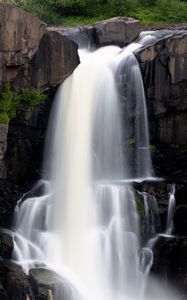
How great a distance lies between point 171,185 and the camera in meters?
18.8

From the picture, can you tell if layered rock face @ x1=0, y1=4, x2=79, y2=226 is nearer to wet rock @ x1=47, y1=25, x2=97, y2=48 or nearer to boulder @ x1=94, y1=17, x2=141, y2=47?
boulder @ x1=94, y1=17, x2=141, y2=47

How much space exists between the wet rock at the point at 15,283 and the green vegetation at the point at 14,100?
16.6ft

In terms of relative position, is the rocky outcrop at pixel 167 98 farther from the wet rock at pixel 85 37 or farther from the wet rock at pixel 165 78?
the wet rock at pixel 85 37

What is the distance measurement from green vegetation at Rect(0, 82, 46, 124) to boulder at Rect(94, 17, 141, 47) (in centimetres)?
510

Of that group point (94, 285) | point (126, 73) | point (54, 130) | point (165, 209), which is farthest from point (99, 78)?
point (94, 285)

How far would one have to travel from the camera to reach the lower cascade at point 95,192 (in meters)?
16.9

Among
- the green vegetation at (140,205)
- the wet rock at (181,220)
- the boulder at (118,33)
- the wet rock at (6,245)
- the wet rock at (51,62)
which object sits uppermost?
the boulder at (118,33)

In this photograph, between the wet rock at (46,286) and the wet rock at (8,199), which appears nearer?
the wet rock at (46,286)

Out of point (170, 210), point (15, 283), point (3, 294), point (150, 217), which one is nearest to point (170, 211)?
point (170, 210)

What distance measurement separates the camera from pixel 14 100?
62.1ft

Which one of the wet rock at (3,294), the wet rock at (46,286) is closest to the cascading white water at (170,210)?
the wet rock at (46,286)

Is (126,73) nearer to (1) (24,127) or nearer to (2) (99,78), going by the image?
(2) (99,78)

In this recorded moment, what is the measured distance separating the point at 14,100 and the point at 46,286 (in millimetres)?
6900

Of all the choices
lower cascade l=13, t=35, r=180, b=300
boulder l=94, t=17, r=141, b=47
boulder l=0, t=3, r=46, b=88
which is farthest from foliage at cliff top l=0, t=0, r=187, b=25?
boulder l=0, t=3, r=46, b=88
